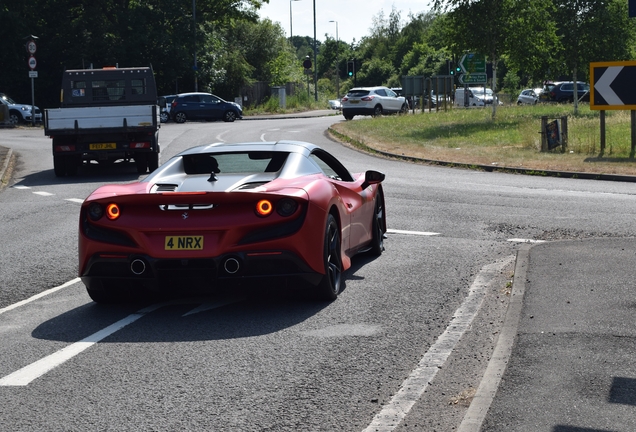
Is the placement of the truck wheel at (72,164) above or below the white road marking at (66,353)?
above

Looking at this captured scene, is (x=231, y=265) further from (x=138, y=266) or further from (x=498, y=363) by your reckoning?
(x=498, y=363)

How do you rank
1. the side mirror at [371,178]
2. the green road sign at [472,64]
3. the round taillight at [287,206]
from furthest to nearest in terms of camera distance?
the green road sign at [472,64], the side mirror at [371,178], the round taillight at [287,206]

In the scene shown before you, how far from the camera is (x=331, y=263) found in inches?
307

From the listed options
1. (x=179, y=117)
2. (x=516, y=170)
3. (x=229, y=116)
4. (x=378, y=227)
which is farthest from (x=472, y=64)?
(x=378, y=227)

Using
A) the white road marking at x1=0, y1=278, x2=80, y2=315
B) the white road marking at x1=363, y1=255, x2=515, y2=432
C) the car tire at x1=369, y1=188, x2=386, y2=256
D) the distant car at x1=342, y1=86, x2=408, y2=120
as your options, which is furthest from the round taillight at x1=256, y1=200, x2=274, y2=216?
the distant car at x1=342, y1=86, x2=408, y2=120

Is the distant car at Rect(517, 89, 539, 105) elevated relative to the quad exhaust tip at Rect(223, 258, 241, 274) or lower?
elevated

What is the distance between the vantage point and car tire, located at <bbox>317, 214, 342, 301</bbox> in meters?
7.56

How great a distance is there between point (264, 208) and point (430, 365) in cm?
195

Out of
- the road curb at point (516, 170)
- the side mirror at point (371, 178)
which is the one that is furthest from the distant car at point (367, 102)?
the side mirror at point (371, 178)

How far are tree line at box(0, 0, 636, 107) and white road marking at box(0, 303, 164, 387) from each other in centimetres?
3290

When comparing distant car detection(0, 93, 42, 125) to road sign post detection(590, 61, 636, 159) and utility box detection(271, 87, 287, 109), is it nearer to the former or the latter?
utility box detection(271, 87, 287, 109)

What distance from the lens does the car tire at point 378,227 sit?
977 centimetres

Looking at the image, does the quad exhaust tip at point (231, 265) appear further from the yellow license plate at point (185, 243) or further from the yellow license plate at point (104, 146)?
the yellow license plate at point (104, 146)

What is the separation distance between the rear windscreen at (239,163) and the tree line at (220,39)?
31103 millimetres
